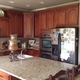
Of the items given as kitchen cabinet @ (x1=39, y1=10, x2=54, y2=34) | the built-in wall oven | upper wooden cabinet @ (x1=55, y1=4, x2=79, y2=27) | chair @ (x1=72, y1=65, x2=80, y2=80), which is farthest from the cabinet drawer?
kitchen cabinet @ (x1=39, y1=10, x2=54, y2=34)

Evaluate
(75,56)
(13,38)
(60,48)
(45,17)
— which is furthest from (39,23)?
(13,38)

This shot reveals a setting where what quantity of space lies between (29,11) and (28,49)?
1886 mm

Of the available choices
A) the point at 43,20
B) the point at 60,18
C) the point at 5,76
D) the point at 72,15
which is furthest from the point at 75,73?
the point at 43,20

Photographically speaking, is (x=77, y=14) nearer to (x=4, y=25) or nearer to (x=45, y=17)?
(x=45, y=17)

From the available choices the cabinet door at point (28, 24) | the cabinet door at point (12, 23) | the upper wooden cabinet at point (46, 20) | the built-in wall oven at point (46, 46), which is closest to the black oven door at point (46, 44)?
the built-in wall oven at point (46, 46)

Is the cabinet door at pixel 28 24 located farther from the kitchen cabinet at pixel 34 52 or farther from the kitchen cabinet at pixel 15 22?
the kitchen cabinet at pixel 34 52

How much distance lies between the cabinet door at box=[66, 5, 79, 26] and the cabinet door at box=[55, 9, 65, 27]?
0.17 meters

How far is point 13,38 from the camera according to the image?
9.09 ft

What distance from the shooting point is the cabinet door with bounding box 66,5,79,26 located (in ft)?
13.0

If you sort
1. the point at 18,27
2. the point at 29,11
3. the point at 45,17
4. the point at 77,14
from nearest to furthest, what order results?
the point at 77,14 → the point at 45,17 → the point at 18,27 → the point at 29,11

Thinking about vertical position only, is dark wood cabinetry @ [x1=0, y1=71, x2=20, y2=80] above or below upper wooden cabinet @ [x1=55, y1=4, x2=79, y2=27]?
below

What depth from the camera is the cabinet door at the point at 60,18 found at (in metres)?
4.39

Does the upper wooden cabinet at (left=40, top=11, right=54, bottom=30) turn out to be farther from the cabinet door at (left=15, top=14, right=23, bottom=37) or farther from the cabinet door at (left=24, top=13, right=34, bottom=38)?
the cabinet door at (left=15, top=14, right=23, bottom=37)

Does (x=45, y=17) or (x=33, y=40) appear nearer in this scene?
(x=45, y=17)
